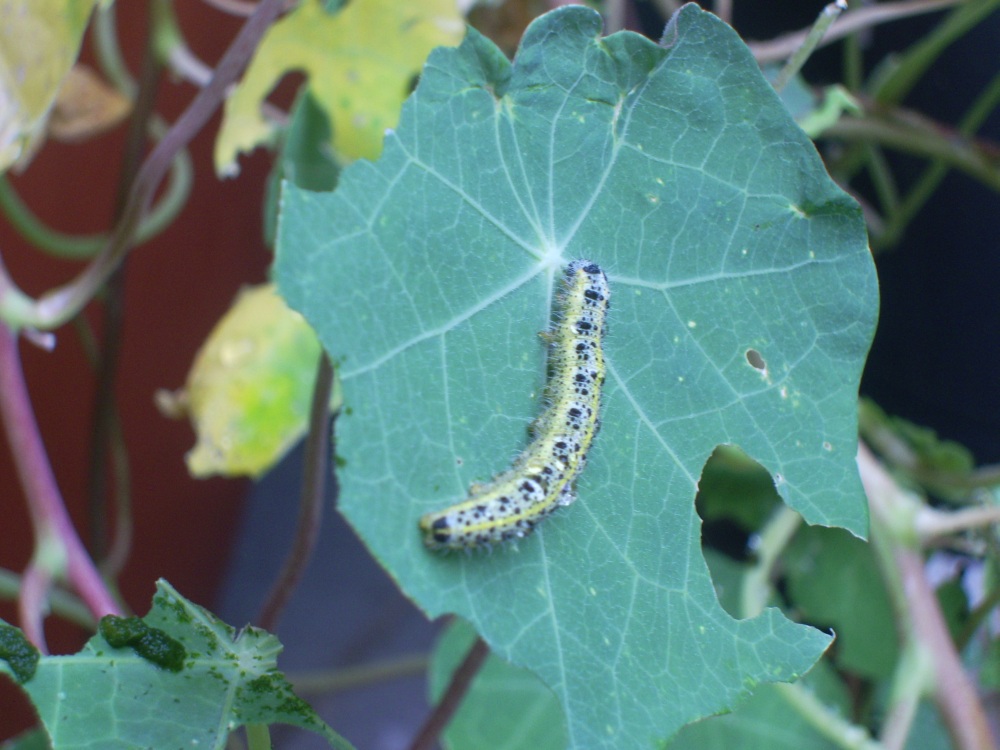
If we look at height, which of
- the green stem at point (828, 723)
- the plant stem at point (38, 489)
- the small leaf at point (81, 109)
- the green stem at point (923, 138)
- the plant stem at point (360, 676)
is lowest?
the plant stem at point (360, 676)

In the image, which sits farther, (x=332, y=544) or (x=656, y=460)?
(x=332, y=544)

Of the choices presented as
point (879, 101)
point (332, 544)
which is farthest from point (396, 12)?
point (332, 544)

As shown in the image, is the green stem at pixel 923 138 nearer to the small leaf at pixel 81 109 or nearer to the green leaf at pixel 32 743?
the small leaf at pixel 81 109

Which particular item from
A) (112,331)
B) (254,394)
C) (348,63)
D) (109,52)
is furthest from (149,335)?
(348,63)

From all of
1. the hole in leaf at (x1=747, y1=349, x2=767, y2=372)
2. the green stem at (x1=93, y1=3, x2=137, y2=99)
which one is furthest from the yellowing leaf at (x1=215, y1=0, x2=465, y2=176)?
the hole in leaf at (x1=747, y1=349, x2=767, y2=372)

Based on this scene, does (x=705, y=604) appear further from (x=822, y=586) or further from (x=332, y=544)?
(x=332, y=544)

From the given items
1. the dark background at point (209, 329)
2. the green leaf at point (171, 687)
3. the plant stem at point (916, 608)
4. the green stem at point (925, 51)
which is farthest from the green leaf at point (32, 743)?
the green stem at point (925, 51)
